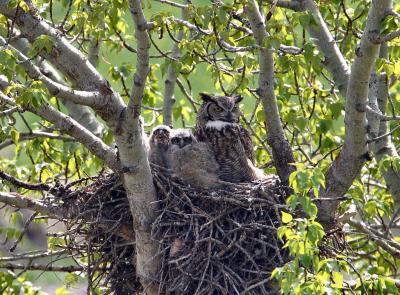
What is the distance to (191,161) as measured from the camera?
6.30m

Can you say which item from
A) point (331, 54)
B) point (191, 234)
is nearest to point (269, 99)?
point (331, 54)

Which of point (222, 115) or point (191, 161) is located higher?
point (222, 115)

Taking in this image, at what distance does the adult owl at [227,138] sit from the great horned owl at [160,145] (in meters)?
0.31

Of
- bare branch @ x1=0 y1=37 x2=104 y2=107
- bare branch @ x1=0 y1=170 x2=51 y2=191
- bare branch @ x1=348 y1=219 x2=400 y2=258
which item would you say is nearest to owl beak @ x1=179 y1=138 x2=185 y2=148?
bare branch @ x1=0 y1=170 x2=51 y2=191

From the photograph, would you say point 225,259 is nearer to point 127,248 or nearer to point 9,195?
point 127,248

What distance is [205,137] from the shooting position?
6.68m

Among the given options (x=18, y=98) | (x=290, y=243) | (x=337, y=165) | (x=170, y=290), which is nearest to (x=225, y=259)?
(x=170, y=290)

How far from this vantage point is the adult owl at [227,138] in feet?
21.3

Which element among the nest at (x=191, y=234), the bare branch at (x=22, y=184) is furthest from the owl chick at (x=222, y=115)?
the bare branch at (x=22, y=184)

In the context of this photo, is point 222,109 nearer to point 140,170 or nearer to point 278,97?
point 278,97

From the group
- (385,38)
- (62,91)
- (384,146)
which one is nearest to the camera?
(62,91)

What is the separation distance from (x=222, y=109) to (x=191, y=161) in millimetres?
539

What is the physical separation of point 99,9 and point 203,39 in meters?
0.73

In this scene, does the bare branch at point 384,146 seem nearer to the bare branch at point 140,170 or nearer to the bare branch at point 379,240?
the bare branch at point 379,240
